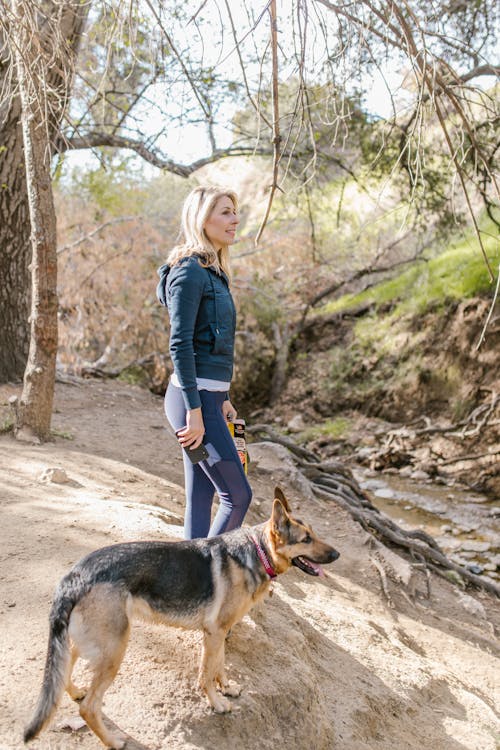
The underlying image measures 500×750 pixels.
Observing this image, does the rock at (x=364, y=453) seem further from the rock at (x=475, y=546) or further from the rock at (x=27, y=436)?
the rock at (x=27, y=436)

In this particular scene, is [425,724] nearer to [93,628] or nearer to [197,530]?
[197,530]

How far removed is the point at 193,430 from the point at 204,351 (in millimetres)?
446

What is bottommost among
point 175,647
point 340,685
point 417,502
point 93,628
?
point 417,502

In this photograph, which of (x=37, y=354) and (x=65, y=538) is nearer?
→ (x=65, y=538)

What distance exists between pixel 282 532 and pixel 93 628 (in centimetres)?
98

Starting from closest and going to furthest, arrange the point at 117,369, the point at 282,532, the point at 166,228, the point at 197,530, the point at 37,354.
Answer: the point at 282,532
the point at 197,530
the point at 37,354
the point at 117,369
the point at 166,228

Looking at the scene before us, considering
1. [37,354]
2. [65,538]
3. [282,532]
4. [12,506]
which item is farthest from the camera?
[37,354]

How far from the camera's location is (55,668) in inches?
94.3

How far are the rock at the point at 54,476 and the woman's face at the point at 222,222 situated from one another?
278cm

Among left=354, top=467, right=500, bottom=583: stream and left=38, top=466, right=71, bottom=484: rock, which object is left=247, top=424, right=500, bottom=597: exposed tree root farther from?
left=38, top=466, right=71, bottom=484: rock

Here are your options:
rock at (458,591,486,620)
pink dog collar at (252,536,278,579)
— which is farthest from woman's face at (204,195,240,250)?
rock at (458,591,486,620)

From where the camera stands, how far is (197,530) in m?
3.60

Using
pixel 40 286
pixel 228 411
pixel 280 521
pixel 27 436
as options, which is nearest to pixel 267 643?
pixel 280 521

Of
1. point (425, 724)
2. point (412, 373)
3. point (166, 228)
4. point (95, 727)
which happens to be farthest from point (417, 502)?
point (166, 228)
